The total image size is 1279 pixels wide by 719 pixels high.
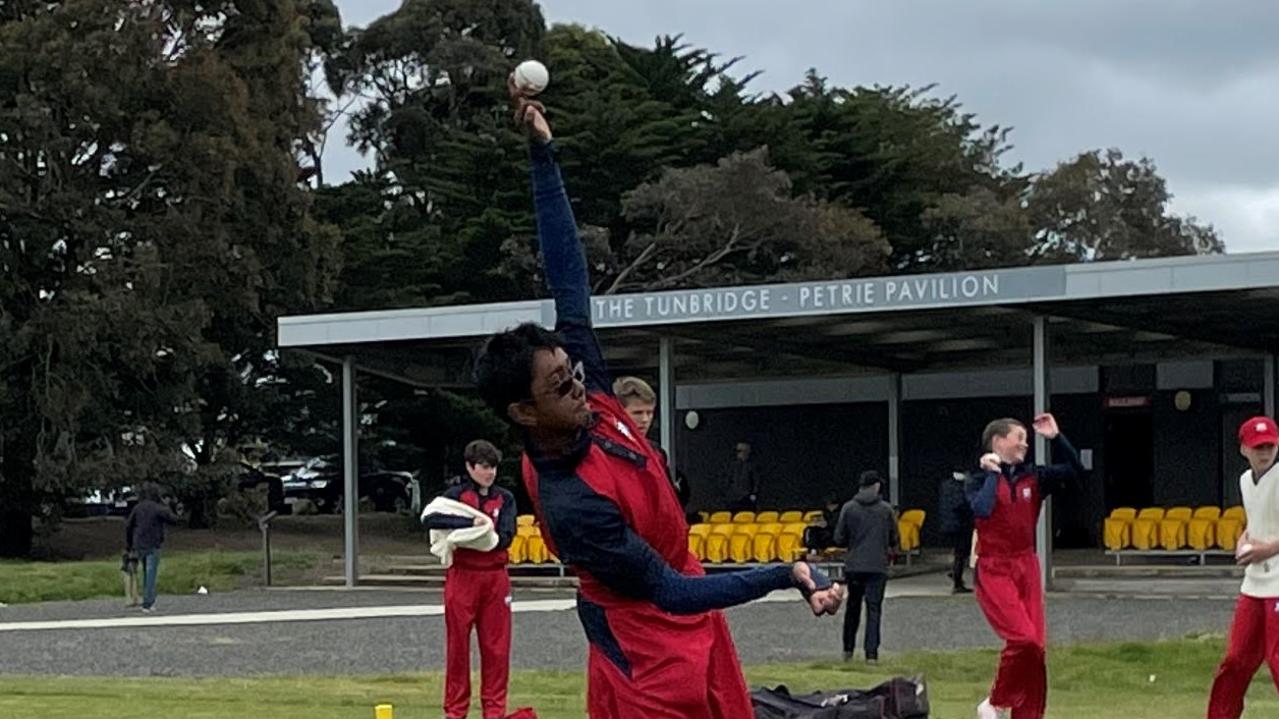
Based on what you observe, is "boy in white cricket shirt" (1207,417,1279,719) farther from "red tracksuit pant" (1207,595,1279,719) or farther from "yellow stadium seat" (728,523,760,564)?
"yellow stadium seat" (728,523,760,564)

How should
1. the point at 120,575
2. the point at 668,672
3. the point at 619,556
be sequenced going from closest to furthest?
1. the point at 619,556
2. the point at 668,672
3. the point at 120,575

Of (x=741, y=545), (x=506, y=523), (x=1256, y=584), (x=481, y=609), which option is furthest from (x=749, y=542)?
(x=1256, y=584)

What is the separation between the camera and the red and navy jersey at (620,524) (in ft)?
17.2

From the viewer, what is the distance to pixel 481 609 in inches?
495

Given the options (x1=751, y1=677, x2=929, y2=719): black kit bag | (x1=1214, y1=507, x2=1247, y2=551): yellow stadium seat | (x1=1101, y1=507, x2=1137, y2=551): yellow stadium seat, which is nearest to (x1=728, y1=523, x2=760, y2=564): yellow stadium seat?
(x1=1101, y1=507, x2=1137, y2=551): yellow stadium seat

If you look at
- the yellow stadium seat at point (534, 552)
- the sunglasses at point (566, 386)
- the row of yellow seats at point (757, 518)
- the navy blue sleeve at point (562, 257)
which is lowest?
the yellow stadium seat at point (534, 552)

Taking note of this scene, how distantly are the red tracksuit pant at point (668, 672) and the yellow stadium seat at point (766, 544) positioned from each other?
25.2 m

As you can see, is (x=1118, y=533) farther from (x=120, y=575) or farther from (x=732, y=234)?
(x=732, y=234)

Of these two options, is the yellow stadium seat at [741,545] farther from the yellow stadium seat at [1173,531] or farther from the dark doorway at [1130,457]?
the dark doorway at [1130,457]

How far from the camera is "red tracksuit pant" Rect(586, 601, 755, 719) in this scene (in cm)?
543

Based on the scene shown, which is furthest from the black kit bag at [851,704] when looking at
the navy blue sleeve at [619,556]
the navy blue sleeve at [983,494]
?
the navy blue sleeve at [619,556]

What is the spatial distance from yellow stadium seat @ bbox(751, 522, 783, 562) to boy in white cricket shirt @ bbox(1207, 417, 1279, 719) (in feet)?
63.3

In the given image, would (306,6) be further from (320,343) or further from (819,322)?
(819,322)

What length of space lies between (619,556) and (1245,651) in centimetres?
686
